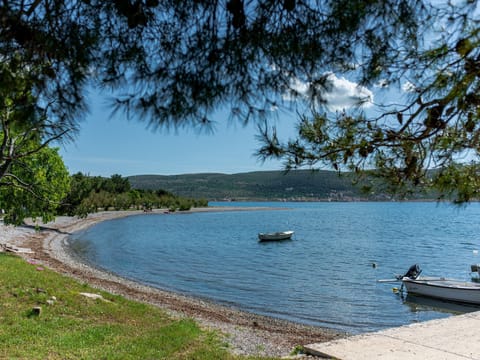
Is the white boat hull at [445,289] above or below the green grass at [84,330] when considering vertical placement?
below

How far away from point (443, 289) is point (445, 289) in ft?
0.30

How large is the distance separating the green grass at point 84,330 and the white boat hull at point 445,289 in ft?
37.2

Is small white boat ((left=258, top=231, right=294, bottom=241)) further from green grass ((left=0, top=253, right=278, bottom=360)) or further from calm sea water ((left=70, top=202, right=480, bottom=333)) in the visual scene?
green grass ((left=0, top=253, right=278, bottom=360))

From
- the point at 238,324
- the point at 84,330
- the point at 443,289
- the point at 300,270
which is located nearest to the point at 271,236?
the point at 300,270

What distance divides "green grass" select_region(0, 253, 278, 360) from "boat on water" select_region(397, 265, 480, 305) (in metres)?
11.3

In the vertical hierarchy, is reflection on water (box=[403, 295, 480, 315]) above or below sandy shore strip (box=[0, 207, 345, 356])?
below

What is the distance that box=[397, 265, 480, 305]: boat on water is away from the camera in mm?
16281

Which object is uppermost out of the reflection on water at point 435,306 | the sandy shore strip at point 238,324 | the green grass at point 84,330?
the green grass at point 84,330

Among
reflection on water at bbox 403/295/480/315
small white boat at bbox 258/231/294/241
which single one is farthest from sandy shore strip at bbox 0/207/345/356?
small white boat at bbox 258/231/294/241

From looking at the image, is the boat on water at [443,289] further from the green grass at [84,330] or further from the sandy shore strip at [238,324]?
the green grass at [84,330]

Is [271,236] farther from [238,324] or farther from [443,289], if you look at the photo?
[238,324]

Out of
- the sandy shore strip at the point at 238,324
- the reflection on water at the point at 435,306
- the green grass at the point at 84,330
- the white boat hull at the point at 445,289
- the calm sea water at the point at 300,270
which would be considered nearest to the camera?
the green grass at the point at 84,330

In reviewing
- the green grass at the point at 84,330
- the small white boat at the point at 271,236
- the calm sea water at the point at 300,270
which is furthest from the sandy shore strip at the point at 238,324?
the small white boat at the point at 271,236

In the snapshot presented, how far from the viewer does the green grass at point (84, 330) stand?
673 cm
